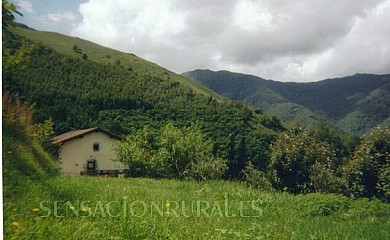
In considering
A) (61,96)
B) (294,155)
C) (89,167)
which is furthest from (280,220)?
(61,96)

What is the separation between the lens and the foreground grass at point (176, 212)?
11.0ft

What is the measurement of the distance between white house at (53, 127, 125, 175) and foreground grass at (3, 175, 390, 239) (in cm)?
28

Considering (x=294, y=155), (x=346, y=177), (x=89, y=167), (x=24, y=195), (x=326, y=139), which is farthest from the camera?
(x=326, y=139)

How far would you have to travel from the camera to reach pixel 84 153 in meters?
5.34

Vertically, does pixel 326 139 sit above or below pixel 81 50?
below

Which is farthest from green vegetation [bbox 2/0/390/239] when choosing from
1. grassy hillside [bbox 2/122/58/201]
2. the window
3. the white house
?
the window

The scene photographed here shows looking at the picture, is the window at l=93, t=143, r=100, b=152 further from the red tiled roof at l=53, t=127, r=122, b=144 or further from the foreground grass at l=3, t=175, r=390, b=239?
the foreground grass at l=3, t=175, r=390, b=239

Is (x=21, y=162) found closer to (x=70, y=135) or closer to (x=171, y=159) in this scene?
(x=70, y=135)

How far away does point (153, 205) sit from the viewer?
4.67 m

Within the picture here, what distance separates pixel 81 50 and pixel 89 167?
1.80m

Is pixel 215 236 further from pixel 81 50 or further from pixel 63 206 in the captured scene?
pixel 81 50

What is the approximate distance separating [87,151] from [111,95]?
966mm

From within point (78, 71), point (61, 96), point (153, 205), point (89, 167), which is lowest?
point (153, 205)

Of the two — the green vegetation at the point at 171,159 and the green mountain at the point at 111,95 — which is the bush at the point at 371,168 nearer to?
the green vegetation at the point at 171,159
